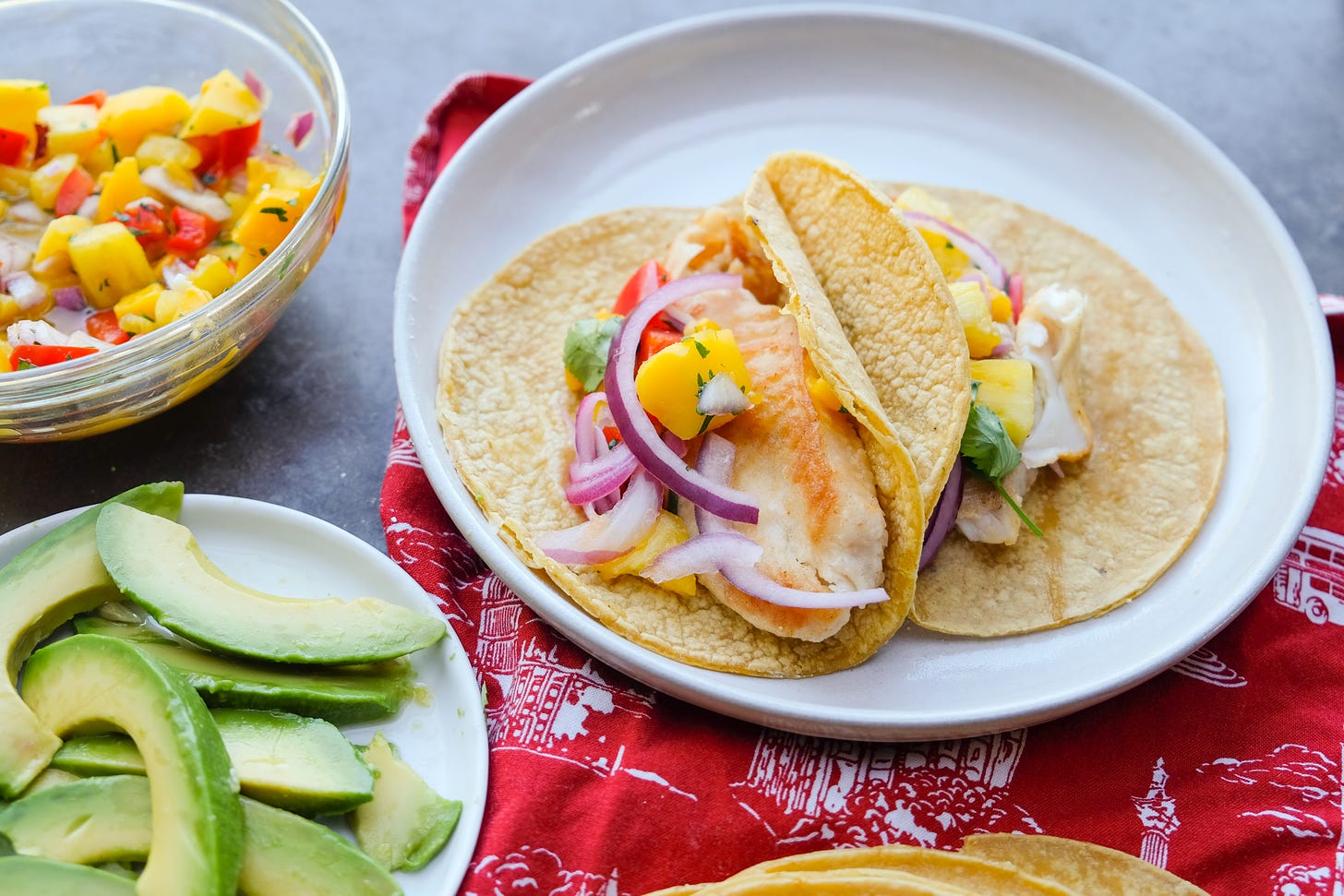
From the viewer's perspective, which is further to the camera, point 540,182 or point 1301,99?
point 1301,99

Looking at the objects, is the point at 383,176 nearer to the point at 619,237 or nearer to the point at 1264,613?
the point at 619,237

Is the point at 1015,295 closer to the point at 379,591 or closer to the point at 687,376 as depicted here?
the point at 687,376

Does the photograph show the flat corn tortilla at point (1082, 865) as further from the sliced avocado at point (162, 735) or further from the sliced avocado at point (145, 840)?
the sliced avocado at point (162, 735)

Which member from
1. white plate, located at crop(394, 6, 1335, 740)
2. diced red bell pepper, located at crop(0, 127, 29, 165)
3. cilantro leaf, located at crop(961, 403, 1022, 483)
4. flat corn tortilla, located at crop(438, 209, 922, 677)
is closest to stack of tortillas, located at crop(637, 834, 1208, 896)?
white plate, located at crop(394, 6, 1335, 740)

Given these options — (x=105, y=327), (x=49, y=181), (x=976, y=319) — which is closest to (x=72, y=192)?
(x=49, y=181)

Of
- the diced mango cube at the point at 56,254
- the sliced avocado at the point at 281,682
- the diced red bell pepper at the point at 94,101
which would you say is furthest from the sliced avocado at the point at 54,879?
the diced red bell pepper at the point at 94,101

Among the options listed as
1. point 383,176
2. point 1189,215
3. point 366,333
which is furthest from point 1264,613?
point 383,176

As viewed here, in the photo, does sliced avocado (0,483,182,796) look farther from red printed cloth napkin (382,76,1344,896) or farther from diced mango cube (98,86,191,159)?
diced mango cube (98,86,191,159)
